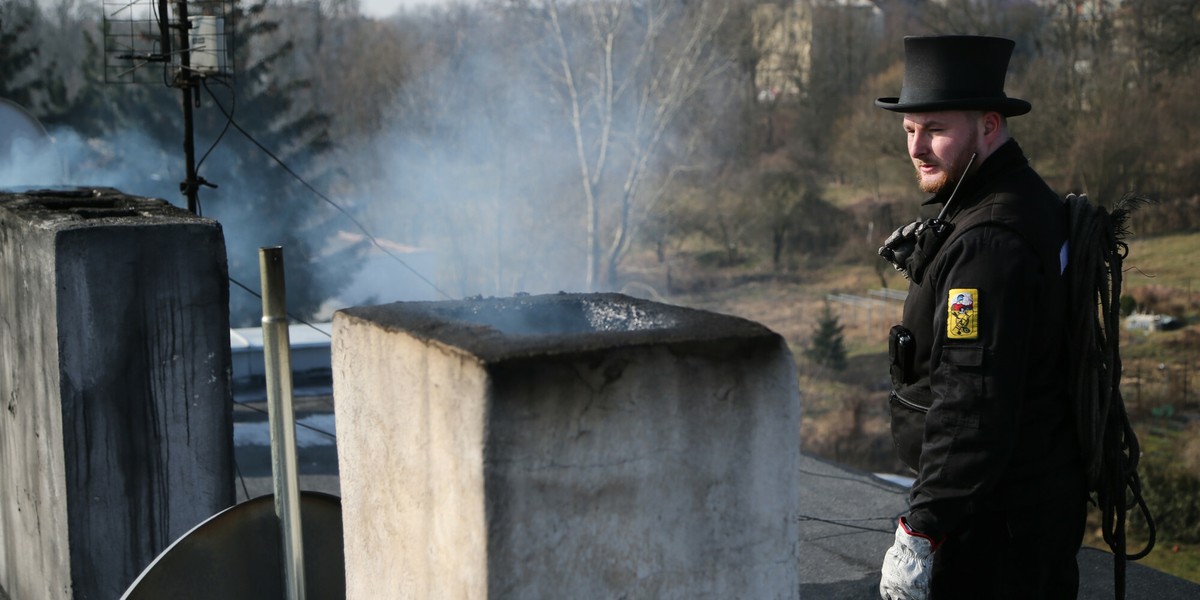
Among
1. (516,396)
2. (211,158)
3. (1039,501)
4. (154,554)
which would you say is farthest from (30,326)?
(211,158)

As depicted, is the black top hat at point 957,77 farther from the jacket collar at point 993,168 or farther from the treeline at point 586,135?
the treeline at point 586,135

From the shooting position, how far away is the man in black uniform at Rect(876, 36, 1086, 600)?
7.91 feet

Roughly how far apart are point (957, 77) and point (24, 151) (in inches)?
363

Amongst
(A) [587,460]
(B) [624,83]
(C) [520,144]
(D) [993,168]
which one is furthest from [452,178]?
(A) [587,460]

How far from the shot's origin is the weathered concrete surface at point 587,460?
165 centimetres

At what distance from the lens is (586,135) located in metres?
24.4

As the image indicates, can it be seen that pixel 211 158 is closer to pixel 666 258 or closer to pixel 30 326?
pixel 666 258

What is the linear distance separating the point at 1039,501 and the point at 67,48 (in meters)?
36.3

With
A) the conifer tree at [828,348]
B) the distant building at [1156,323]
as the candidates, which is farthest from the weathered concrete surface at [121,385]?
the conifer tree at [828,348]

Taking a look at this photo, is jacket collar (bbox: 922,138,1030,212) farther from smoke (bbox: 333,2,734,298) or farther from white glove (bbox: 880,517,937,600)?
smoke (bbox: 333,2,734,298)

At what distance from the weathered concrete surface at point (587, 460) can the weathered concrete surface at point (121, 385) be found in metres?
1.41

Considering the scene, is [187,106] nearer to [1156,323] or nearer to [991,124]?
[991,124]

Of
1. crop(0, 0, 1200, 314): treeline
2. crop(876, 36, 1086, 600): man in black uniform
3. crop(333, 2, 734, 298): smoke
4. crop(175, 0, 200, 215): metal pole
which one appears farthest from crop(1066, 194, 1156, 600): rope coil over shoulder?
crop(333, 2, 734, 298): smoke

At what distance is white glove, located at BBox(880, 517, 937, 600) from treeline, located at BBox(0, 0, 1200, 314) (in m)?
19.3
